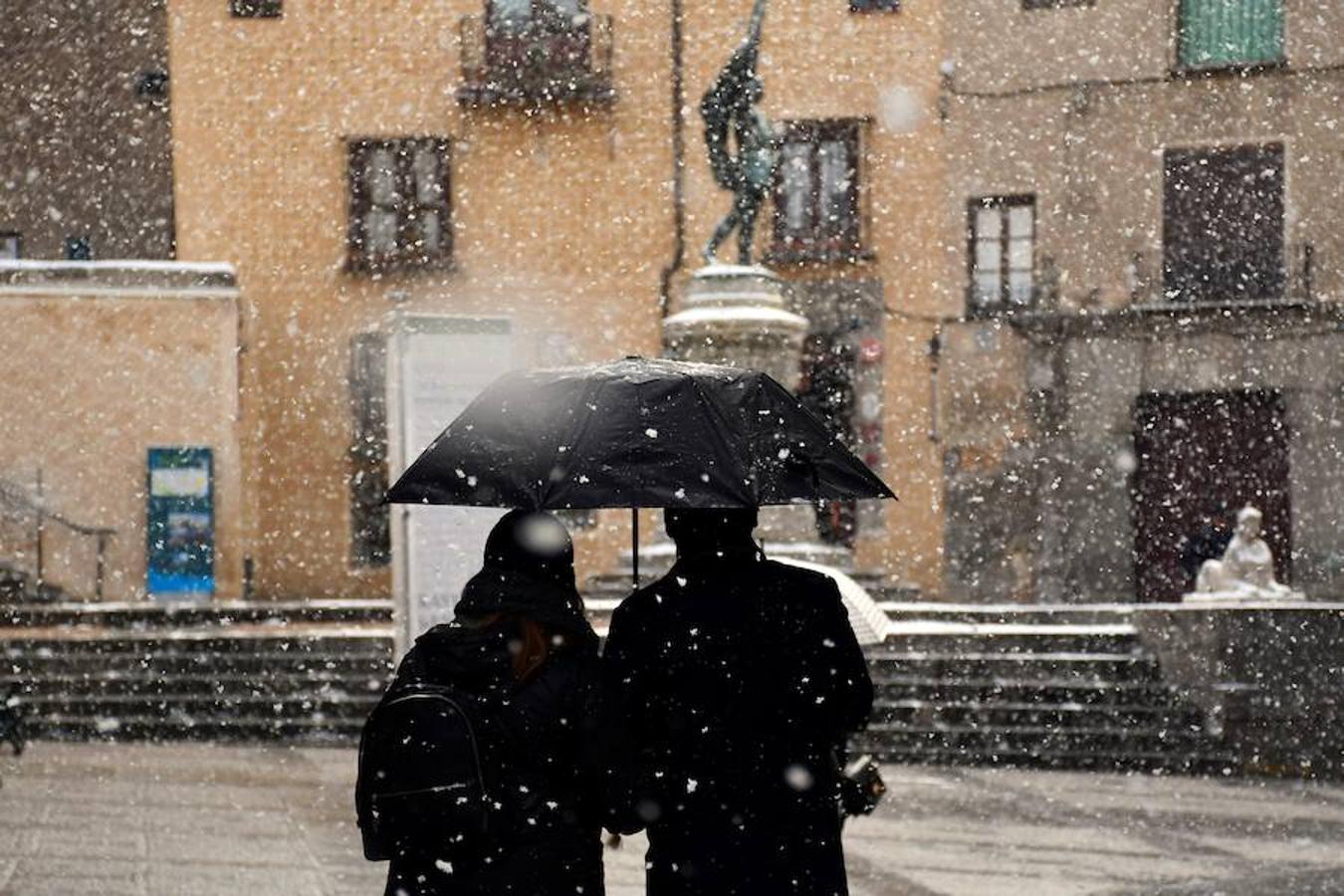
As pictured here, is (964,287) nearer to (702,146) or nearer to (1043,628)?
(702,146)

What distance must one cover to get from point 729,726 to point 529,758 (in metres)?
0.53

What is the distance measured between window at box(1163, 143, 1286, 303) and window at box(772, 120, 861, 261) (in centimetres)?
387

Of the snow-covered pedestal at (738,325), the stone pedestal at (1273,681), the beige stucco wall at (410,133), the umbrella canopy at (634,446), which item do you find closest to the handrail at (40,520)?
the beige stucco wall at (410,133)

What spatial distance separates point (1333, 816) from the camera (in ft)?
40.9

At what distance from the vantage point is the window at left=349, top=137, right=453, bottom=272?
86.2 ft

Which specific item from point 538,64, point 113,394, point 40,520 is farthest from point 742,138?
point 40,520

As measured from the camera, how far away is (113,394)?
24.2m

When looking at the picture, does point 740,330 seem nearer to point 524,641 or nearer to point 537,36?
point 537,36

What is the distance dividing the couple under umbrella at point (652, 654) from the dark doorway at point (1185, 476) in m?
20.4

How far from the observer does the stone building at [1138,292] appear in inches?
953

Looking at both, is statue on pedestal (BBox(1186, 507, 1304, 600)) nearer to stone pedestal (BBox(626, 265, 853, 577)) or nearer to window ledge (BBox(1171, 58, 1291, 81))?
stone pedestal (BBox(626, 265, 853, 577))

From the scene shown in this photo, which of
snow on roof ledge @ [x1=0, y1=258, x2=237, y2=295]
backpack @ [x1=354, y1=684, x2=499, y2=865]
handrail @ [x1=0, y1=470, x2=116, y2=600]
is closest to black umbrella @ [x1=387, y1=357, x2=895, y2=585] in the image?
backpack @ [x1=354, y1=684, x2=499, y2=865]

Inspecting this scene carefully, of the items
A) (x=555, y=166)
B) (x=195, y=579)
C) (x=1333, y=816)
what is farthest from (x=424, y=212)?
(x=1333, y=816)

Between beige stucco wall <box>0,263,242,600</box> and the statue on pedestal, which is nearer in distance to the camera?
the statue on pedestal
